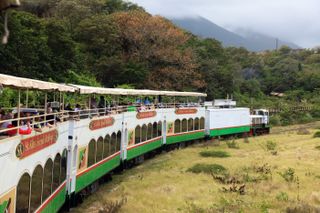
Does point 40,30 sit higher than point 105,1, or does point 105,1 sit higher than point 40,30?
point 105,1

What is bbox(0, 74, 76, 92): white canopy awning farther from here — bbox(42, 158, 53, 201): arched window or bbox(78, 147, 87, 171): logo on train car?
bbox(78, 147, 87, 171): logo on train car

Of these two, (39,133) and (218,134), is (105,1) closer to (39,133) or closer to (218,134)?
(218,134)

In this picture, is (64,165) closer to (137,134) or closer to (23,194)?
(23,194)

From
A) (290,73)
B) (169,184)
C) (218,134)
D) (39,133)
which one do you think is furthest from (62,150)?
(290,73)

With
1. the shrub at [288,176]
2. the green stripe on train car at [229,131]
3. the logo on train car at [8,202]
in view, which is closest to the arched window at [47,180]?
the logo on train car at [8,202]

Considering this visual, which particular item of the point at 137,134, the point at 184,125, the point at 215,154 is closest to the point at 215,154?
the point at 215,154

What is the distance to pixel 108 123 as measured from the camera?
16750mm

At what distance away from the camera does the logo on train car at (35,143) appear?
7.45 meters

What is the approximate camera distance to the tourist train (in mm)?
7348

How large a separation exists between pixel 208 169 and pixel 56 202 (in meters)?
10.6

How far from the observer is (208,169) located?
20078mm

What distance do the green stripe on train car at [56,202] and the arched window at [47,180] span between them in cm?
28

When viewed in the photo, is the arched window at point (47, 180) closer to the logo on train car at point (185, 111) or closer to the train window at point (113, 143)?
the train window at point (113, 143)

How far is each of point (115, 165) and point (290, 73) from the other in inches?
2799
